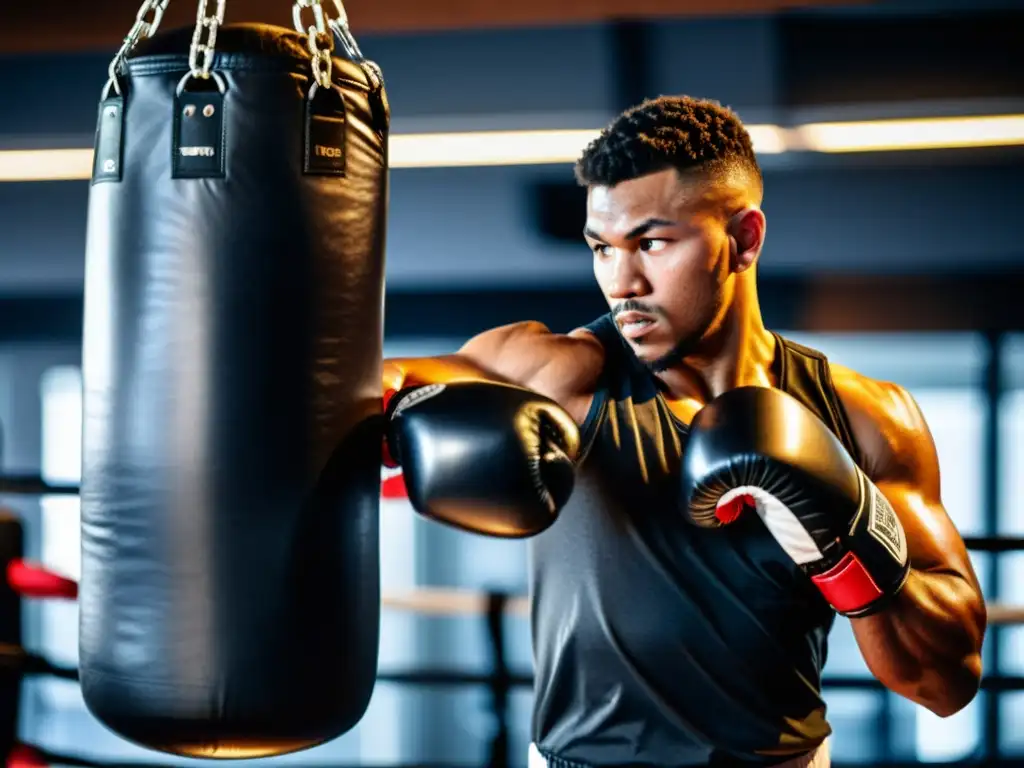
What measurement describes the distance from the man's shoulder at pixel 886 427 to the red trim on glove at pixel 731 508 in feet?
0.78

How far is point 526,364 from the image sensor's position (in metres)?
1.50

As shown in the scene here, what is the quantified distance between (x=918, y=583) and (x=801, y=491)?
0.27 meters

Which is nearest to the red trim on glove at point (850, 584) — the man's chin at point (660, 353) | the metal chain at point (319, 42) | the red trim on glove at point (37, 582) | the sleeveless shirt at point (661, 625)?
the sleeveless shirt at point (661, 625)

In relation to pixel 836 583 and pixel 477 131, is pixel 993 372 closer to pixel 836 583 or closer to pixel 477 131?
pixel 477 131

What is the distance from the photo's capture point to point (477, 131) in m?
4.39

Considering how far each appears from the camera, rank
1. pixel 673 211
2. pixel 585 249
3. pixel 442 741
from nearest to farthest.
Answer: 1. pixel 673 211
2. pixel 585 249
3. pixel 442 741

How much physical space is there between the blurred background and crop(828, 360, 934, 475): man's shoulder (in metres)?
2.50

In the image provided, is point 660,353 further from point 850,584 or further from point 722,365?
point 850,584

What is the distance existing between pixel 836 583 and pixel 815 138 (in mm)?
3353

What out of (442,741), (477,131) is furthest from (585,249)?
(442,741)

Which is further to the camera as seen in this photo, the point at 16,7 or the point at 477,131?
the point at 477,131

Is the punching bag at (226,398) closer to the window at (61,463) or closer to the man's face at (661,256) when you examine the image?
the man's face at (661,256)

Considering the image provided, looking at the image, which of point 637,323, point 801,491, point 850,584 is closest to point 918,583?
point 850,584

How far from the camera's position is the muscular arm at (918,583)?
4.29 ft
